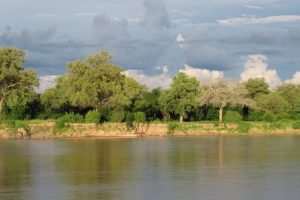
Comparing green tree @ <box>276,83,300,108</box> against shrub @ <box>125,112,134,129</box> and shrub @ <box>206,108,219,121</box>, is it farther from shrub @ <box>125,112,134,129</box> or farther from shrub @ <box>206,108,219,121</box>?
shrub @ <box>125,112,134,129</box>

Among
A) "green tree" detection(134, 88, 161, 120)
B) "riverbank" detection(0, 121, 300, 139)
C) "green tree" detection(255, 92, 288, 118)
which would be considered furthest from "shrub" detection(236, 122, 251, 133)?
"green tree" detection(134, 88, 161, 120)

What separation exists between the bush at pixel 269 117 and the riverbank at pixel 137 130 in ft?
11.0

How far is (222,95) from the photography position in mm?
82438

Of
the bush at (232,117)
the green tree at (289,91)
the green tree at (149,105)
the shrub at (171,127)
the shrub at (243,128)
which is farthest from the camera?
the green tree at (289,91)

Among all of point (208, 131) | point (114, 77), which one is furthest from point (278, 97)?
point (114, 77)

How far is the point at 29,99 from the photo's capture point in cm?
7744

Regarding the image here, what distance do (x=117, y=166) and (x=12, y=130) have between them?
34207 millimetres

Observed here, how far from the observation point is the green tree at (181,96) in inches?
3179

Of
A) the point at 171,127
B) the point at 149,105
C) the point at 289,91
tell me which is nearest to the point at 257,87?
the point at 289,91

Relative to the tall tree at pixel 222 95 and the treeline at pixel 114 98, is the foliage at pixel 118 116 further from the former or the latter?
the tall tree at pixel 222 95

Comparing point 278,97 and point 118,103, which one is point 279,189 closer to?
point 118,103

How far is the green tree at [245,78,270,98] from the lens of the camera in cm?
9775

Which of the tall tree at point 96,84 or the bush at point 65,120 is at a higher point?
the tall tree at point 96,84

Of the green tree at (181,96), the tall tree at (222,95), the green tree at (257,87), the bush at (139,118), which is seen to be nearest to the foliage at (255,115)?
the tall tree at (222,95)
